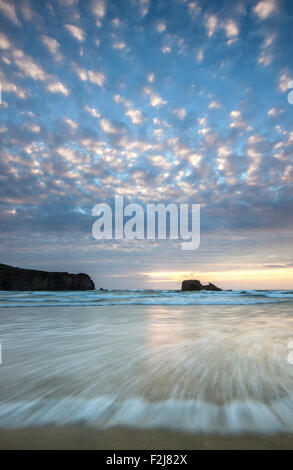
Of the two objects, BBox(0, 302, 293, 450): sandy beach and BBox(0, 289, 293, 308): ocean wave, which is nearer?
BBox(0, 302, 293, 450): sandy beach

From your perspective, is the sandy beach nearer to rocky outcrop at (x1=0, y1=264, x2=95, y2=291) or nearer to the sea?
the sea

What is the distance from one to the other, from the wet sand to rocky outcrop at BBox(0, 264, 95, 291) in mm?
33327

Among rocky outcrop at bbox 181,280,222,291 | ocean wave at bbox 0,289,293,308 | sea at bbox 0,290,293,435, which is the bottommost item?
rocky outcrop at bbox 181,280,222,291

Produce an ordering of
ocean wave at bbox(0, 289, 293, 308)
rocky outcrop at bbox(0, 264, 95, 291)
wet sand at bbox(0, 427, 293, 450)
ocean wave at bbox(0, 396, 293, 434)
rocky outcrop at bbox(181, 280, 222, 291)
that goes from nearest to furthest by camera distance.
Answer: wet sand at bbox(0, 427, 293, 450) → ocean wave at bbox(0, 396, 293, 434) → ocean wave at bbox(0, 289, 293, 308) → rocky outcrop at bbox(181, 280, 222, 291) → rocky outcrop at bbox(0, 264, 95, 291)

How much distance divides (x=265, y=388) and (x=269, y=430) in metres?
0.51

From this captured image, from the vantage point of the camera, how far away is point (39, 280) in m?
31.4

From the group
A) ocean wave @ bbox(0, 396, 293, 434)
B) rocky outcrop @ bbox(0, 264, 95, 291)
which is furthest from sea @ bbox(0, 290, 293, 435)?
rocky outcrop @ bbox(0, 264, 95, 291)

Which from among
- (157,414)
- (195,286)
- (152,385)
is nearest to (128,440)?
(157,414)

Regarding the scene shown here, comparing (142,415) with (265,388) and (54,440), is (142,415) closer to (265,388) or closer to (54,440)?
(54,440)

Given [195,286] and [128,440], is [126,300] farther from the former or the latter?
[195,286]

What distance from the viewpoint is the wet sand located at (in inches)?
30.6

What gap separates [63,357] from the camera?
2.00 meters

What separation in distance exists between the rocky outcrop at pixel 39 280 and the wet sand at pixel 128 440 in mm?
33327

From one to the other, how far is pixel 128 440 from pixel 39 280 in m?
34.5
